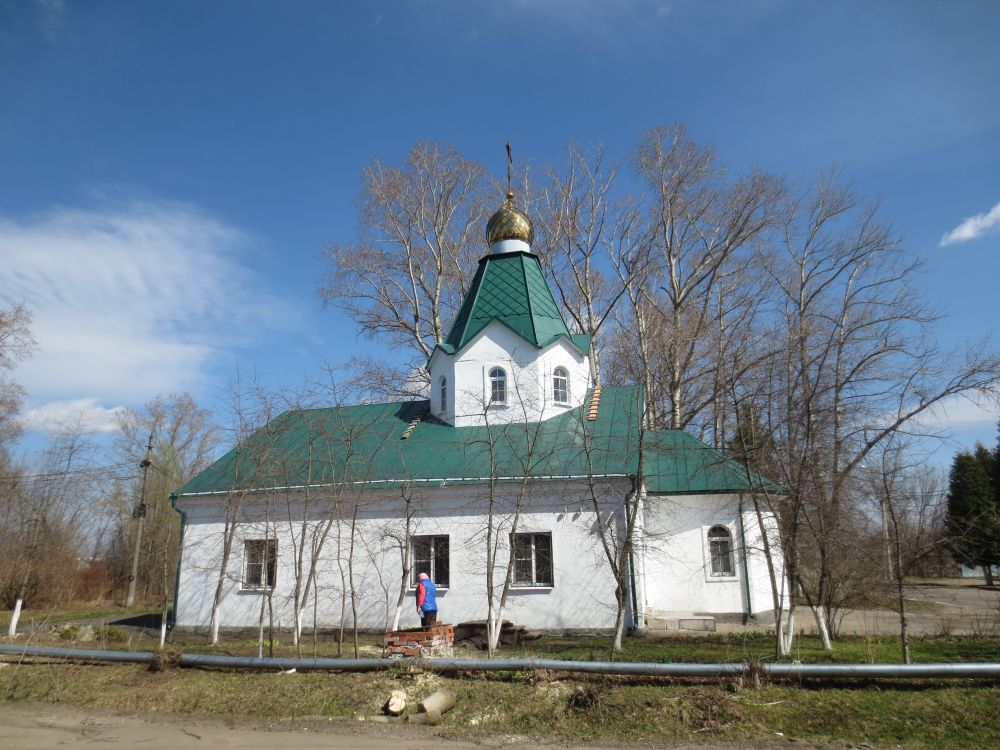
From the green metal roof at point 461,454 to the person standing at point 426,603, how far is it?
9.22 feet

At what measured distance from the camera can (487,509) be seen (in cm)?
1582

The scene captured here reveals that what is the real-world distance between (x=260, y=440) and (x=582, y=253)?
683 inches

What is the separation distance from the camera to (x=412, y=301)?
28.6 metres

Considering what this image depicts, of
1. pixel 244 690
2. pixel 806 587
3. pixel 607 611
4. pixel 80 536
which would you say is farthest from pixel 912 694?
pixel 80 536

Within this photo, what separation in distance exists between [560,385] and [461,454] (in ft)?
12.2

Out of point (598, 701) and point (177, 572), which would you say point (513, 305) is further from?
point (598, 701)

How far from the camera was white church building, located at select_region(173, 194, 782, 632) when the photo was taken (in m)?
15.1

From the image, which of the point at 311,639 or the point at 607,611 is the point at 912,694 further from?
the point at 311,639

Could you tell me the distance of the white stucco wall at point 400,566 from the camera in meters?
15.0

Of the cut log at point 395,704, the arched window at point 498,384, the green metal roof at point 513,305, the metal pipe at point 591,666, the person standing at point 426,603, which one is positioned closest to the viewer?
the metal pipe at point 591,666

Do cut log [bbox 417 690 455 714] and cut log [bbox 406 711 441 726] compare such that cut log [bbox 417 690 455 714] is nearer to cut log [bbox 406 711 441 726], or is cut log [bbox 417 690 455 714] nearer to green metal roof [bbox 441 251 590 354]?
cut log [bbox 406 711 441 726]

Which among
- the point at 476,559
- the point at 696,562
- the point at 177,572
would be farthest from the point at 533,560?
the point at 177,572

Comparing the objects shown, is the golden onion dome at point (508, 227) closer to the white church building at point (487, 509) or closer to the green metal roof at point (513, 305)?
the green metal roof at point (513, 305)

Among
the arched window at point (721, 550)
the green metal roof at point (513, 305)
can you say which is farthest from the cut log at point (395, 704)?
the green metal roof at point (513, 305)
